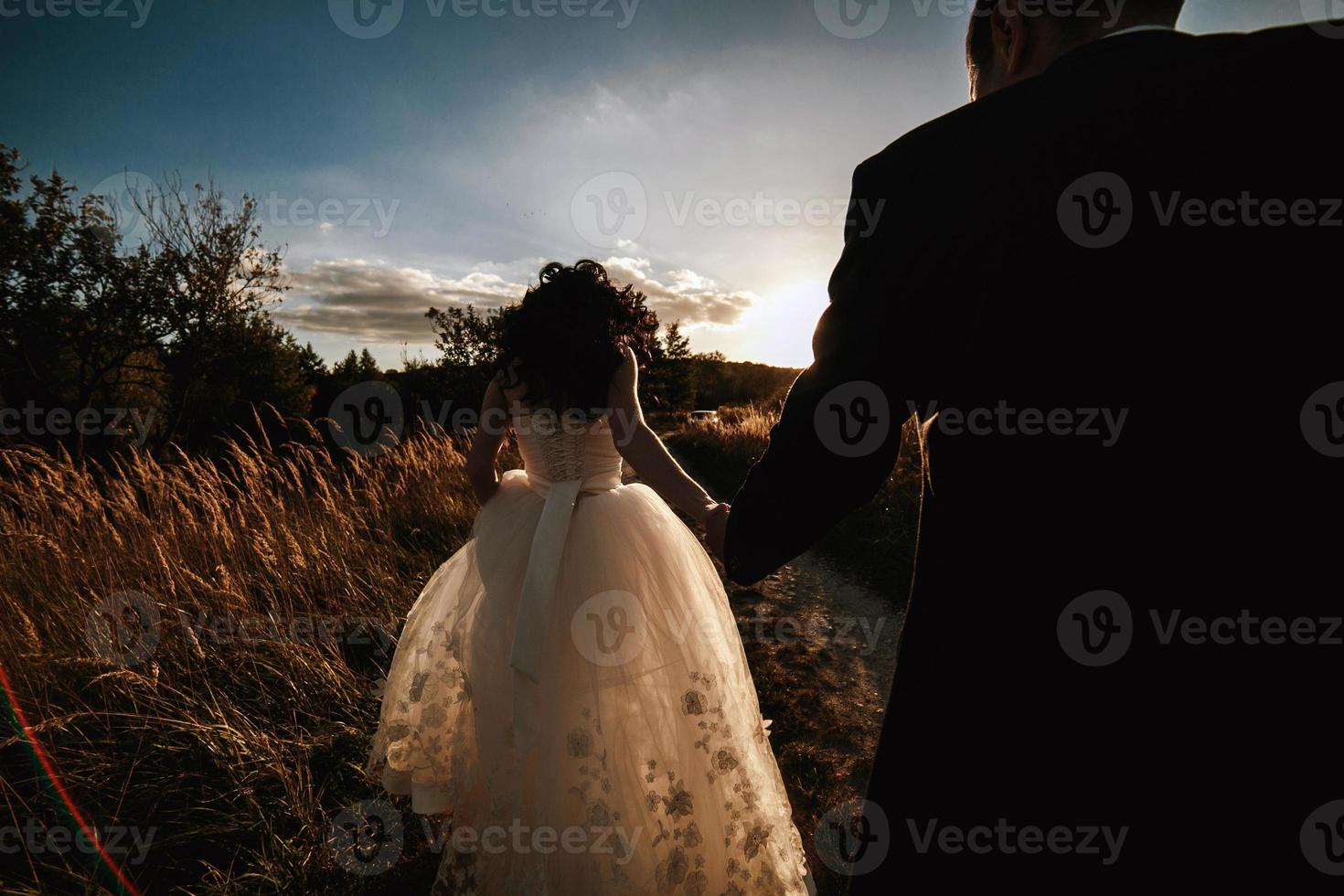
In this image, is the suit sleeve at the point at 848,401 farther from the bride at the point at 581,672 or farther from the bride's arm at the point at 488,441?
the bride's arm at the point at 488,441

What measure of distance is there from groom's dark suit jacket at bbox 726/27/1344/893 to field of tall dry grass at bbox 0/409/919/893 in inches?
105

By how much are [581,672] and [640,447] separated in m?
0.96

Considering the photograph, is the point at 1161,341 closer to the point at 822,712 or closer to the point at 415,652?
the point at 415,652

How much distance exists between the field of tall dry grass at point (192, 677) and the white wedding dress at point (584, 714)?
21.9 inches

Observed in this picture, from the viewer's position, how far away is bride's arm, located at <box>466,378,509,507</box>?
8.96 feet

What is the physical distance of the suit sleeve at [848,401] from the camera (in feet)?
2.97

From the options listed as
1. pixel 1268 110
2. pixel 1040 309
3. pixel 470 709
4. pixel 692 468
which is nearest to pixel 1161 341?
pixel 1040 309

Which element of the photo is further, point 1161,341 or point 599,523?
point 599,523

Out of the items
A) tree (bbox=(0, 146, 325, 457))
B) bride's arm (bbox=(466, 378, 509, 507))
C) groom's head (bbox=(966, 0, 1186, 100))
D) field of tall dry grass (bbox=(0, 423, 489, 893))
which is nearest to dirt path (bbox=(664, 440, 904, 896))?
field of tall dry grass (bbox=(0, 423, 489, 893))

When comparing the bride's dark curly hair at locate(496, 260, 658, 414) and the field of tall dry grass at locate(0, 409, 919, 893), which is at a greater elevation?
the bride's dark curly hair at locate(496, 260, 658, 414)

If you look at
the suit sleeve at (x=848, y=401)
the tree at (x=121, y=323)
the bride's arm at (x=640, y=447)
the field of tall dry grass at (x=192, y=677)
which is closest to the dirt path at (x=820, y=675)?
the field of tall dry grass at (x=192, y=677)

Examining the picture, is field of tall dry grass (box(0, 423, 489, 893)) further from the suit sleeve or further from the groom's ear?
the groom's ear

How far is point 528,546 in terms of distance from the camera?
254 centimetres

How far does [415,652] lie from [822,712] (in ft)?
8.98
